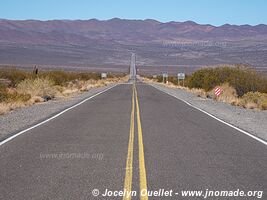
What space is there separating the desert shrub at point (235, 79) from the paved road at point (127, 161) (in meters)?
26.3

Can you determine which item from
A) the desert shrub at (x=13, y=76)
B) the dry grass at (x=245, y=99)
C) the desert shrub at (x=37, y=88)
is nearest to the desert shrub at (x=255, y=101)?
the dry grass at (x=245, y=99)

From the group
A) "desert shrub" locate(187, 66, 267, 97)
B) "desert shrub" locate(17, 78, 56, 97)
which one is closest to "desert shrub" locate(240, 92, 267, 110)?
"desert shrub" locate(187, 66, 267, 97)

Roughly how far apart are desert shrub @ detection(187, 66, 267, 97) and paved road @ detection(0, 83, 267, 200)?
2633 cm

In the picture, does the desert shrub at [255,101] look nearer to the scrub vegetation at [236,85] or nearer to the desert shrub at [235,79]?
the scrub vegetation at [236,85]

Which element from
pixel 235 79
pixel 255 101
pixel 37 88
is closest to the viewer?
pixel 255 101

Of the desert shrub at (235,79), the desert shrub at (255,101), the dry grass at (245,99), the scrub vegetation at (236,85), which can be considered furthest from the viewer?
the desert shrub at (235,79)

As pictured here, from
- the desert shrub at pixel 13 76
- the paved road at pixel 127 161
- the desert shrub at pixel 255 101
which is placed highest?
the paved road at pixel 127 161

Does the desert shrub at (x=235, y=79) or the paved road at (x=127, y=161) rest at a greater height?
the paved road at (x=127, y=161)

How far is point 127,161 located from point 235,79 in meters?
35.1

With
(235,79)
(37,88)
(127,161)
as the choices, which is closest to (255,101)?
(235,79)

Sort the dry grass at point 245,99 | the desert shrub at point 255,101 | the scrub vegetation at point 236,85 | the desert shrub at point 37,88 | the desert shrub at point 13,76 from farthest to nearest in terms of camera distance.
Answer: the desert shrub at point 13,76, the desert shrub at point 37,88, the scrub vegetation at point 236,85, the dry grass at point 245,99, the desert shrub at point 255,101

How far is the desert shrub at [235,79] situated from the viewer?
142 ft

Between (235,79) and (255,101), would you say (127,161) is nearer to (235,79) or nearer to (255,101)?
Answer: (255,101)

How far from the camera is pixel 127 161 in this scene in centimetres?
1097
